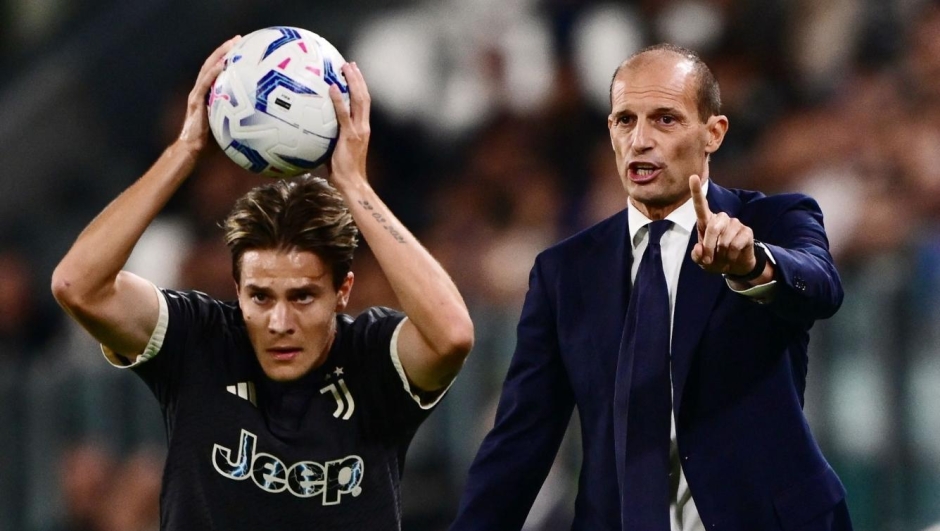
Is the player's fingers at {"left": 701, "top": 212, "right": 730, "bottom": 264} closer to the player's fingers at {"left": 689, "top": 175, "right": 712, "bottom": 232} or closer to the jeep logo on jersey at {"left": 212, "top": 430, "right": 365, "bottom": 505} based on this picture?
the player's fingers at {"left": 689, "top": 175, "right": 712, "bottom": 232}

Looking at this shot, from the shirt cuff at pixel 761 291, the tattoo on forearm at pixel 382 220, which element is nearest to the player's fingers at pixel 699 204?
the shirt cuff at pixel 761 291

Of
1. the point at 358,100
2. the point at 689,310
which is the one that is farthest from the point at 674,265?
the point at 358,100

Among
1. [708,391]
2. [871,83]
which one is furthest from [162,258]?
[708,391]

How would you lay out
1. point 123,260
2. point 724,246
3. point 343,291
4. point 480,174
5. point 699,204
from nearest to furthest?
point 724,246 → point 699,204 → point 123,260 → point 343,291 → point 480,174

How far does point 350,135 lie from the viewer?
4184 mm

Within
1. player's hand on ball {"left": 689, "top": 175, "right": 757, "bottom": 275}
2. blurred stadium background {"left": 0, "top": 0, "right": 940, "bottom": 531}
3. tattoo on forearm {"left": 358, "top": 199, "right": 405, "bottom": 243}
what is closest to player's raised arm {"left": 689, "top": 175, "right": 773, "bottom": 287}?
player's hand on ball {"left": 689, "top": 175, "right": 757, "bottom": 275}

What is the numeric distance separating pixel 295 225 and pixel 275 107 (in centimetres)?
32

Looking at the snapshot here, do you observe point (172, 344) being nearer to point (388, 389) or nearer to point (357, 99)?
point (388, 389)

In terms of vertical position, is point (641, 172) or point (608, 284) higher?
point (641, 172)

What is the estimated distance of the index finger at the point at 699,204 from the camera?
3.65 metres

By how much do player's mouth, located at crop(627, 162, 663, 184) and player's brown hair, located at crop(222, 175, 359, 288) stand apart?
0.75 metres

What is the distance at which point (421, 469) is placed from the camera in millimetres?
7809

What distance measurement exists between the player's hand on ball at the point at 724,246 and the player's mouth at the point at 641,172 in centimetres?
45

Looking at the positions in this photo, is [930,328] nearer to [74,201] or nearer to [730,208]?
[730,208]
